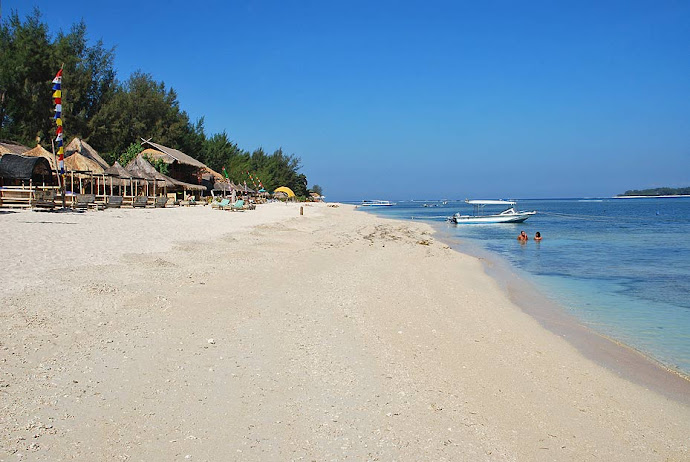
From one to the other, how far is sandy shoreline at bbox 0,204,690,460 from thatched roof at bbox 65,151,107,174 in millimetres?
22303

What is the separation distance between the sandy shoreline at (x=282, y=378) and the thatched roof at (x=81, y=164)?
22.3 m

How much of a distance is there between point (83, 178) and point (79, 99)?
16.4 metres

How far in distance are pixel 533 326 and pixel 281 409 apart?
4964 millimetres

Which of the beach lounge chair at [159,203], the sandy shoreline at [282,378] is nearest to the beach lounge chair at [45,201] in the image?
the beach lounge chair at [159,203]

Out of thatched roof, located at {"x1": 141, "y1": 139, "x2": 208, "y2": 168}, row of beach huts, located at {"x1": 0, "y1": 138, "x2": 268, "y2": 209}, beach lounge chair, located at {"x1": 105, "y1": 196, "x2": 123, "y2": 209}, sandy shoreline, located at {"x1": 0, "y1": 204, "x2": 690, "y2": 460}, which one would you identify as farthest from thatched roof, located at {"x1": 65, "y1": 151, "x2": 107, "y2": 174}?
sandy shoreline, located at {"x1": 0, "y1": 204, "x2": 690, "y2": 460}

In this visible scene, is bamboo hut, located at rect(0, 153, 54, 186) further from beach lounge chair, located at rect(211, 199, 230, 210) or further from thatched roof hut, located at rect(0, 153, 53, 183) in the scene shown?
beach lounge chair, located at rect(211, 199, 230, 210)

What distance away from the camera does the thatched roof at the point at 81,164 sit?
1101 inches

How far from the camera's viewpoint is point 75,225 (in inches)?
510

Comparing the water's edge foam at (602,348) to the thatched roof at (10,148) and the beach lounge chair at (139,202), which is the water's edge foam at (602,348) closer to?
the beach lounge chair at (139,202)

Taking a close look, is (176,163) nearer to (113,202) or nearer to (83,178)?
(83,178)

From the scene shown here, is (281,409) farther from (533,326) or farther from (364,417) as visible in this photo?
(533,326)

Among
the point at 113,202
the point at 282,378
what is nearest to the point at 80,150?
the point at 113,202

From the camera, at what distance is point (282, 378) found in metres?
4.17

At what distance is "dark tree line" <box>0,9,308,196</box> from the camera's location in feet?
120
